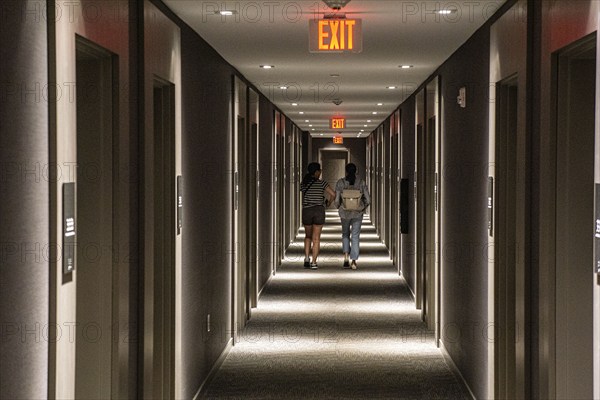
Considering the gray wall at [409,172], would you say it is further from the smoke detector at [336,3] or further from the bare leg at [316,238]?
the smoke detector at [336,3]

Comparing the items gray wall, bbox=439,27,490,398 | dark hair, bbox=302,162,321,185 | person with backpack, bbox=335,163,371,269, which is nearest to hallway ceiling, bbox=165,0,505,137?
gray wall, bbox=439,27,490,398

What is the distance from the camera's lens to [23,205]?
2758 mm

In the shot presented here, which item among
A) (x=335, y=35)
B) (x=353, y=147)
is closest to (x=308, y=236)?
(x=335, y=35)

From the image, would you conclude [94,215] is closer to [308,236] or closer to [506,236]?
[506,236]

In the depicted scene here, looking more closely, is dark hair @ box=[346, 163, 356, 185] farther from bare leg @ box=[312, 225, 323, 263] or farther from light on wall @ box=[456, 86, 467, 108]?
light on wall @ box=[456, 86, 467, 108]

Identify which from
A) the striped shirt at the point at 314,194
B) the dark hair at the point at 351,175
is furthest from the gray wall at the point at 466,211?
the striped shirt at the point at 314,194

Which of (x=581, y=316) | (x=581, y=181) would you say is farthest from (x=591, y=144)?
(x=581, y=316)

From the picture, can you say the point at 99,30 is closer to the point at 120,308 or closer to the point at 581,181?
the point at 120,308

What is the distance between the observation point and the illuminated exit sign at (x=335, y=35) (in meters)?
4.94

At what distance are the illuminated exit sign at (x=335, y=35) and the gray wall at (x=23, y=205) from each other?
2.22 m

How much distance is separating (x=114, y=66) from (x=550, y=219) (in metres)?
1.93

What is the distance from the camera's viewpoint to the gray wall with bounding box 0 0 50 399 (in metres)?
2.63

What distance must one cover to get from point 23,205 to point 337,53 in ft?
15.4

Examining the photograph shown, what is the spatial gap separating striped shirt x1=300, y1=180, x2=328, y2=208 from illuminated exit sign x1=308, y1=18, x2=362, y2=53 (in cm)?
830
